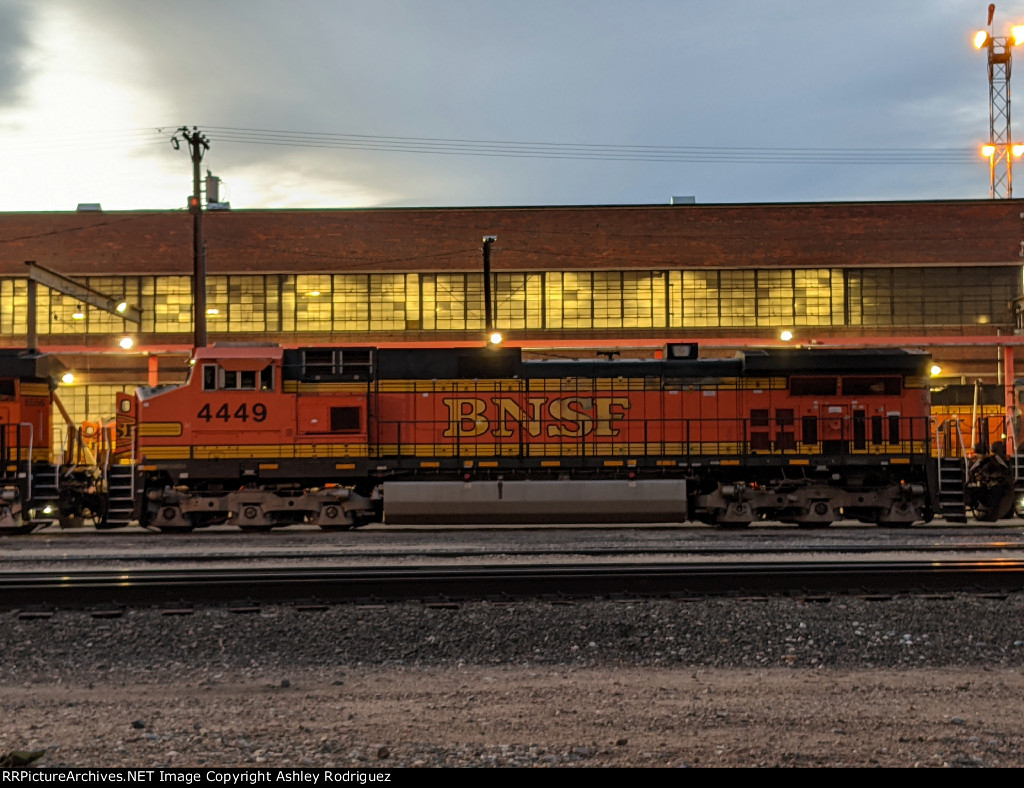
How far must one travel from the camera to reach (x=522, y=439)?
702 inches

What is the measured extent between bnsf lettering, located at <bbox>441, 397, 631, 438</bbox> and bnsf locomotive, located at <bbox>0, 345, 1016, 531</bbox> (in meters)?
0.03

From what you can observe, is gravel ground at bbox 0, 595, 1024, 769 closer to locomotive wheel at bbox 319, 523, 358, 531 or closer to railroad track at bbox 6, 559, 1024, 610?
railroad track at bbox 6, 559, 1024, 610

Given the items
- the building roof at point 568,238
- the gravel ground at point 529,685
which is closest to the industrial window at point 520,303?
the building roof at point 568,238

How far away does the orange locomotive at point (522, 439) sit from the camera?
678 inches

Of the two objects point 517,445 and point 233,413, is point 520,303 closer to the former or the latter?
point 517,445

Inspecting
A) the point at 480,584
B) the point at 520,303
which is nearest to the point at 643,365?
the point at 480,584

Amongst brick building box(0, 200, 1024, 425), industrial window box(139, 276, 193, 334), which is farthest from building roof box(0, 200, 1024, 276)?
industrial window box(139, 276, 193, 334)

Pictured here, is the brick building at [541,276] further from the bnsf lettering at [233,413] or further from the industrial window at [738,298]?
the bnsf lettering at [233,413]

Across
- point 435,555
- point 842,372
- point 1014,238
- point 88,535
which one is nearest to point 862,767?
point 435,555

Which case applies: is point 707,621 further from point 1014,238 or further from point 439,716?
point 1014,238

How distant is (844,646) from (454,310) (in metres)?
28.6

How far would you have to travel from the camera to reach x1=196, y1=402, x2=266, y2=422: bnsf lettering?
17.2 m

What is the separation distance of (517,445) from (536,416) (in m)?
0.66

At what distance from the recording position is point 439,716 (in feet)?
21.6
